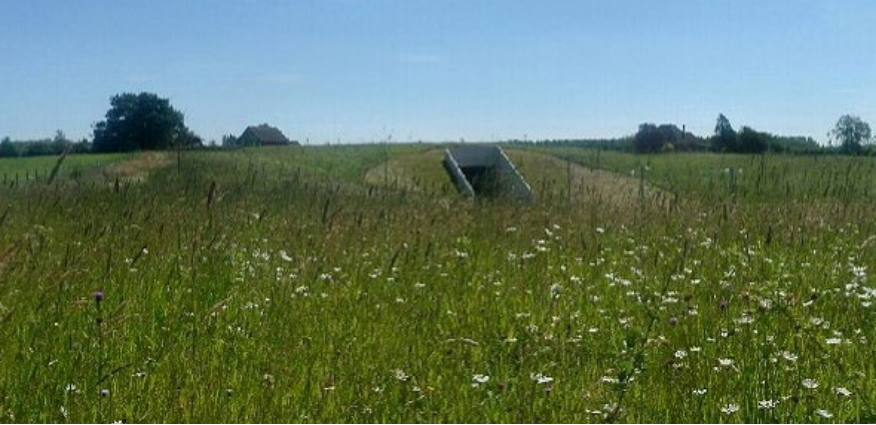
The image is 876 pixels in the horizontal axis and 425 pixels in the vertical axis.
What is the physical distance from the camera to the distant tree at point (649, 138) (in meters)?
30.6

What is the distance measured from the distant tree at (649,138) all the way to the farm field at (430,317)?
22565 millimetres

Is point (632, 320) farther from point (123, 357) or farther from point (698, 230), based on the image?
point (698, 230)

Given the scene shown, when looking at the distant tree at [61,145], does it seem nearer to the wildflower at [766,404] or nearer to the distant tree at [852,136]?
the wildflower at [766,404]


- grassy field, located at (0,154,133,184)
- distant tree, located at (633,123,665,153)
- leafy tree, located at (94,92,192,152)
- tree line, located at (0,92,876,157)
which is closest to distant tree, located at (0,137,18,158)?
tree line, located at (0,92,876,157)

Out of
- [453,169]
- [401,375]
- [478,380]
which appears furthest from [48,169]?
[453,169]

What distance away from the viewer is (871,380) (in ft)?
11.2

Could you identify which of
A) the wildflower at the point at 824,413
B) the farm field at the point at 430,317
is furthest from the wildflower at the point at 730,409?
the wildflower at the point at 824,413

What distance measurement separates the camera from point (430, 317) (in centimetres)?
462

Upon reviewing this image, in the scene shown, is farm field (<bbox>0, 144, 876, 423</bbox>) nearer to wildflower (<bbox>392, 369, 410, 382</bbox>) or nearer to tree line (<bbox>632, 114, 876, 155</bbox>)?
wildflower (<bbox>392, 369, 410, 382</bbox>)

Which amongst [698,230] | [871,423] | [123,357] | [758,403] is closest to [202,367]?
[123,357]

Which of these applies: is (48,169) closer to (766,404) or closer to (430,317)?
(430,317)

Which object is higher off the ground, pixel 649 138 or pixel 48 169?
pixel 649 138

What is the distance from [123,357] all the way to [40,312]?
2.34 ft

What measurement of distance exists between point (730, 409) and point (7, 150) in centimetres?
4995
